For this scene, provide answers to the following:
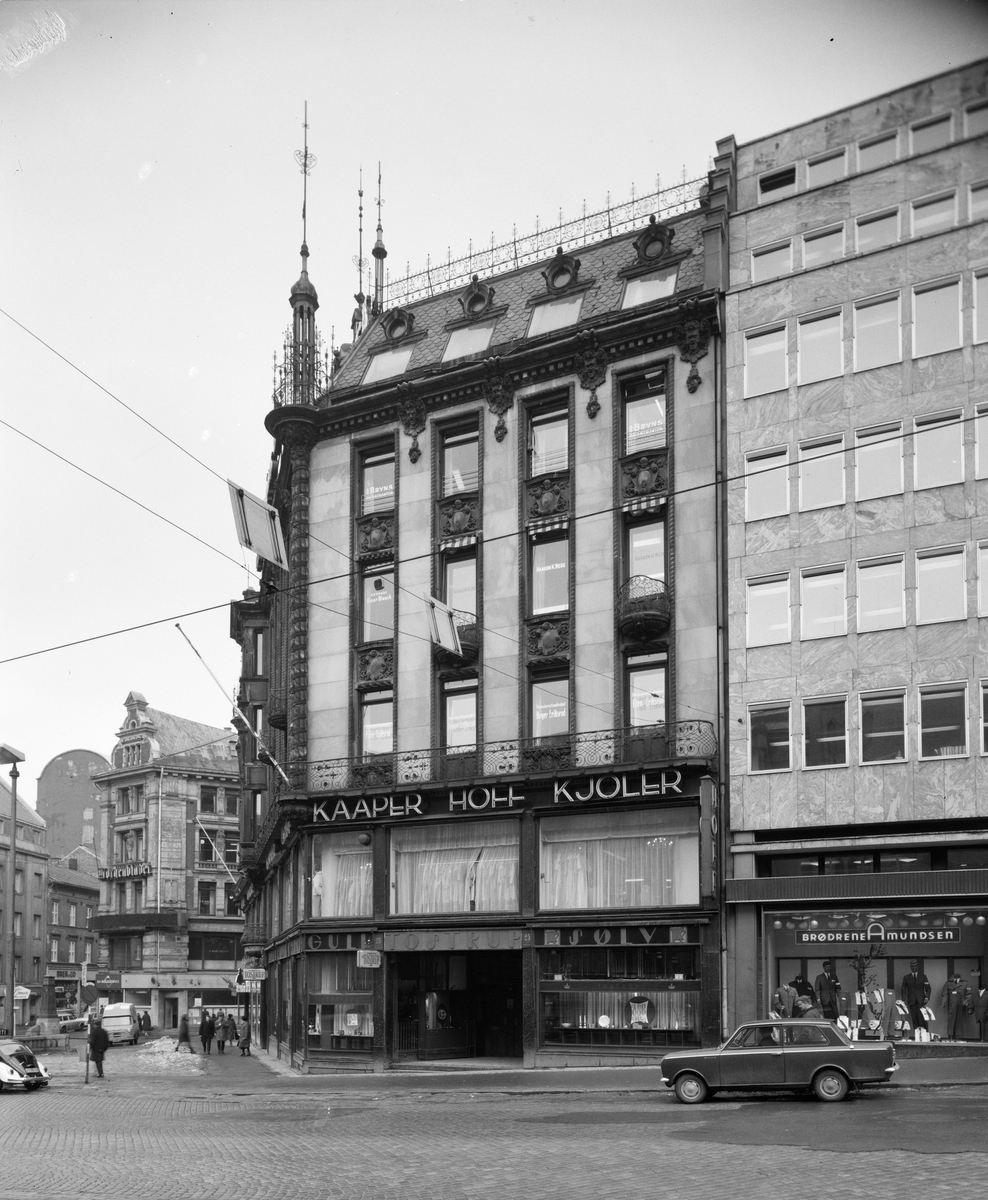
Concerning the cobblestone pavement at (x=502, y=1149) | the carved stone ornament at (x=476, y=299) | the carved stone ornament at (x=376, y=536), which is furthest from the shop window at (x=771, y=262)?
the cobblestone pavement at (x=502, y=1149)

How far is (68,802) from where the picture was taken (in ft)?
417

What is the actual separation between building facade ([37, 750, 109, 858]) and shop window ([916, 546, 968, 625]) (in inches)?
3994

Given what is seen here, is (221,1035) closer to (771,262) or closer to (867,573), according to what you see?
(867,573)

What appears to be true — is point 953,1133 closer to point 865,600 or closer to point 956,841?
point 956,841

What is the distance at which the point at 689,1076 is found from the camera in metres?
26.2

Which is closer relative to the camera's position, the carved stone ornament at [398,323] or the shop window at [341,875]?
the shop window at [341,875]

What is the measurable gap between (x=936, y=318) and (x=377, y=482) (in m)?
16.5

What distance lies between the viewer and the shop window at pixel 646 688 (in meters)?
37.8

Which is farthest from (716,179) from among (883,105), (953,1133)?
(953,1133)

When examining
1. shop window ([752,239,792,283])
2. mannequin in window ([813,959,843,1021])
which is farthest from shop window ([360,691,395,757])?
shop window ([752,239,792,283])

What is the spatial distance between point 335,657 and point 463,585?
4.60 m

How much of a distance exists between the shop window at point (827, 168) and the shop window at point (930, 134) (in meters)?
1.74

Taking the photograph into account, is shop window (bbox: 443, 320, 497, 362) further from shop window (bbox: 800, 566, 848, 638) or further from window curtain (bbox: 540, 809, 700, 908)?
window curtain (bbox: 540, 809, 700, 908)

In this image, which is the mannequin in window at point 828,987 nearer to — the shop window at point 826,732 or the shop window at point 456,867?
the shop window at point 826,732
